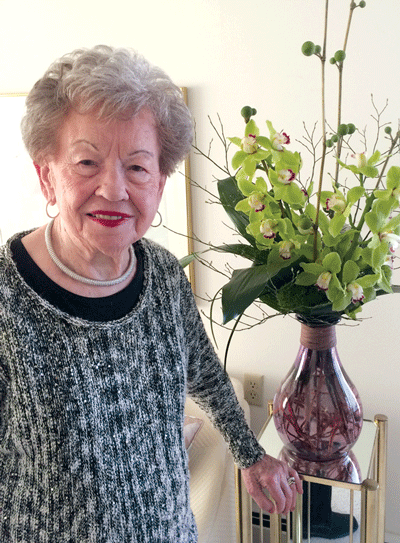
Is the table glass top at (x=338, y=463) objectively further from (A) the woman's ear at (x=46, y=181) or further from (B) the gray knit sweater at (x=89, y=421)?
(A) the woman's ear at (x=46, y=181)

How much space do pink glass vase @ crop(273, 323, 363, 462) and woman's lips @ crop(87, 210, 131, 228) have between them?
0.45 metres

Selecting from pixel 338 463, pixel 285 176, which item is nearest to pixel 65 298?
pixel 285 176

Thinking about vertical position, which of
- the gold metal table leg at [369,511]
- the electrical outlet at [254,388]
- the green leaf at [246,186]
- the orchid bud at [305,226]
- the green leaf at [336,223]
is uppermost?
the green leaf at [246,186]

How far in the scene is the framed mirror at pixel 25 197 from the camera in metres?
1.76

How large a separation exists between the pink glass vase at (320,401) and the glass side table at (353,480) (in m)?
0.06

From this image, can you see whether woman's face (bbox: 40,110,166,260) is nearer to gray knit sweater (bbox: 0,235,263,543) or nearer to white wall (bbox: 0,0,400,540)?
gray knit sweater (bbox: 0,235,263,543)

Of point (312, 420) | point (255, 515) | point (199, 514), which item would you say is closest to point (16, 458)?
point (312, 420)

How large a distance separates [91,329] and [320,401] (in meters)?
0.49

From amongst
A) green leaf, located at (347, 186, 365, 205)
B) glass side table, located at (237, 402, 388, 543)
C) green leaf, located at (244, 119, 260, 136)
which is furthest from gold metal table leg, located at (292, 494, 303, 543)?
green leaf, located at (244, 119, 260, 136)

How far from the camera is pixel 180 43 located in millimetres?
1644

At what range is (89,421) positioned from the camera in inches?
32.4

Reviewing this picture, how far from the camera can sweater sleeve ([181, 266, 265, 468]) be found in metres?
1.08

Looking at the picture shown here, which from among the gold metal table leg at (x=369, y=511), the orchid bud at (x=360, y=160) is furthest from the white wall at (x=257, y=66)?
the orchid bud at (x=360, y=160)

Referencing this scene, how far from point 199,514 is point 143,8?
1.56m
